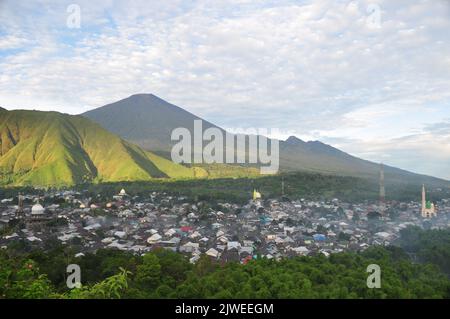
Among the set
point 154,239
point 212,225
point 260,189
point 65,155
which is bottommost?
point 154,239

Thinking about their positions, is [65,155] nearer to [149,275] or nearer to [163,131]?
[163,131]

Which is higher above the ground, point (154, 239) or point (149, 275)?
point (149, 275)

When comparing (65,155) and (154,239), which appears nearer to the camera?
(154,239)

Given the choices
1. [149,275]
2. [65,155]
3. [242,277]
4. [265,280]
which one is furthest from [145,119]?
[265,280]

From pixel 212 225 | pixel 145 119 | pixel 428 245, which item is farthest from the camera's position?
pixel 145 119

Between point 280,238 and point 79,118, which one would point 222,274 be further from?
point 79,118

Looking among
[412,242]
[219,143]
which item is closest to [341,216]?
[412,242]

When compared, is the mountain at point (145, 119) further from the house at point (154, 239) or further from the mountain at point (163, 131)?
the house at point (154, 239)
